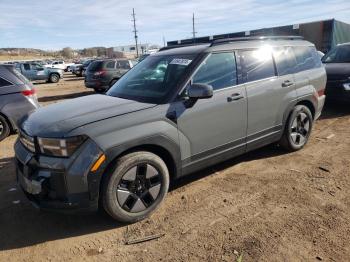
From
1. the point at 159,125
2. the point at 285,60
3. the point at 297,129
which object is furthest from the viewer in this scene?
the point at 297,129

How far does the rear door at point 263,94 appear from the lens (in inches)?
186

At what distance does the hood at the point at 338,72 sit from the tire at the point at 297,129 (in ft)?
10.6

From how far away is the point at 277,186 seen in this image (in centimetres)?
448


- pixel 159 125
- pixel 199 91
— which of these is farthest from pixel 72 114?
pixel 199 91

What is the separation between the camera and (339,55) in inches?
378

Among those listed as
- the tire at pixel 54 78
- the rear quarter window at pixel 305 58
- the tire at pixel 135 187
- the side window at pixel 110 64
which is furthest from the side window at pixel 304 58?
the tire at pixel 54 78

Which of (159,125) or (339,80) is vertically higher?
(159,125)

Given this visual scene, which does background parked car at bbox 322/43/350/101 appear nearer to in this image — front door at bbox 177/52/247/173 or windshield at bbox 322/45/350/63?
windshield at bbox 322/45/350/63

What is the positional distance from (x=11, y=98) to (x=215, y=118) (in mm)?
5373

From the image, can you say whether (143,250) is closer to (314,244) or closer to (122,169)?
(122,169)

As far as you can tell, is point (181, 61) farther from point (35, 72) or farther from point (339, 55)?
point (35, 72)

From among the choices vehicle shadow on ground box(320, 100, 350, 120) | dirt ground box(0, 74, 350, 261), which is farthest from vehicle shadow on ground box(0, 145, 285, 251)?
vehicle shadow on ground box(320, 100, 350, 120)

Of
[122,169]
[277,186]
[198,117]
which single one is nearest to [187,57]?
[198,117]

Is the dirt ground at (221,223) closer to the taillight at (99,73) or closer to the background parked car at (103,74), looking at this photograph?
the background parked car at (103,74)
